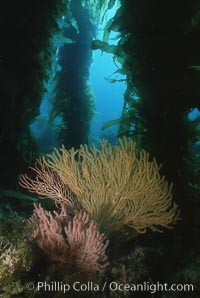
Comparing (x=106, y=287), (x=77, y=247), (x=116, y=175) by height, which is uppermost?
(x=116, y=175)

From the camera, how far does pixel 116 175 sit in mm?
2594

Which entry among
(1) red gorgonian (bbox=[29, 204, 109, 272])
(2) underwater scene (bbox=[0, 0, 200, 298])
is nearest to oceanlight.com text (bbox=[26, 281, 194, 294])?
(2) underwater scene (bbox=[0, 0, 200, 298])

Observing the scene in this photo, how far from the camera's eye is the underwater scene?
2119mm

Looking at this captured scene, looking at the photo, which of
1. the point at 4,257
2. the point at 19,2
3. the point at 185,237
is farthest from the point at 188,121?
the point at 19,2

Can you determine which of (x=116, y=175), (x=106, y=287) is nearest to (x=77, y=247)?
(x=106, y=287)

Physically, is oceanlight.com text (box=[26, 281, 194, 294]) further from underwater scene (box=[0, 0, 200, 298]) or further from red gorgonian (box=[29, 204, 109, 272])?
red gorgonian (box=[29, 204, 109, 272])

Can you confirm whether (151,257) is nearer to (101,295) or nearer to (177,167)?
(101,295)

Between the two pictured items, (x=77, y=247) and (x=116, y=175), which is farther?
(x=116, y=175)

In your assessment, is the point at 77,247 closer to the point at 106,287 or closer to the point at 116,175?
the point at 106,287

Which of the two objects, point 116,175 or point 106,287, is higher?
point 116,175

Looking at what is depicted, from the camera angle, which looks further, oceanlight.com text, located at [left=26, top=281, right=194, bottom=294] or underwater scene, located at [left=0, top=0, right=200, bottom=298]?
underwater scene, located at [left=0, top=0, right=200, bottom=298]

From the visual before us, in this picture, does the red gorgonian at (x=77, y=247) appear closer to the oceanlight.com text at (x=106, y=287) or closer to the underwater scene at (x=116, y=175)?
the underwater scene at (x=116, y=175)

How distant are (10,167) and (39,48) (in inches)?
70.4

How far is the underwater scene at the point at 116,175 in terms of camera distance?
212 cm
